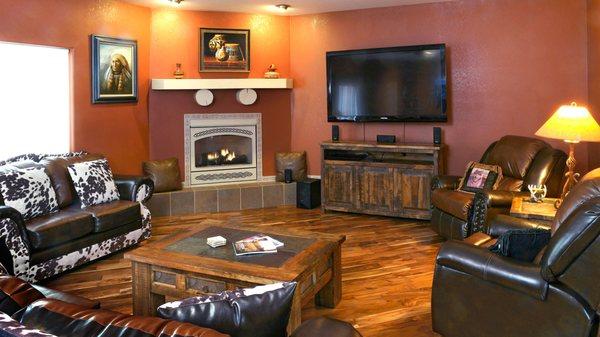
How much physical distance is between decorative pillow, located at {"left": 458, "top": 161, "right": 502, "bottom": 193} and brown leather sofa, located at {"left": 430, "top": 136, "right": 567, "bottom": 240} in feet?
0.29

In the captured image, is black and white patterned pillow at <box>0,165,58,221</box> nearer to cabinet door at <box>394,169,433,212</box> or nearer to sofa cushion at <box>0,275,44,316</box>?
sofa cushion at <box>0,275,44,316</box>

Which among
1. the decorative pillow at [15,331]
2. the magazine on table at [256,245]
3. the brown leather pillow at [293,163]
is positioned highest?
the brown leather pillow at [293,163]

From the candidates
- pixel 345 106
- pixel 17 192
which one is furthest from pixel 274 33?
pixel 17 192

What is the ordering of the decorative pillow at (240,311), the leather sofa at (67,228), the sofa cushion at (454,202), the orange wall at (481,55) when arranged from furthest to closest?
the orange wall at (481,55) → the sofa cushion at (454,202) → the leather sofa at (67,228) → the decorative pillow at (240,311)

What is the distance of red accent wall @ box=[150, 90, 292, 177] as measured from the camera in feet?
21.2

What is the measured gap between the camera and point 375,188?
6.06 m

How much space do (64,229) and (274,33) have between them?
3778 millimetres

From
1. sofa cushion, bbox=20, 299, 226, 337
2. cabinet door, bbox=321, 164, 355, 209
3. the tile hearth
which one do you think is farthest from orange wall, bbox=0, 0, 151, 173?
sofa cushion, bbox=20, 299, 226, 337

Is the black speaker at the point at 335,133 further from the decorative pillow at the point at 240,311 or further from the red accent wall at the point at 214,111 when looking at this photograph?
the decorative pillow at the point at 240,311

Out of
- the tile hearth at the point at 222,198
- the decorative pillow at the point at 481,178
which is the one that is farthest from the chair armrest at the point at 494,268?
the tile hearth at the point at 222,198

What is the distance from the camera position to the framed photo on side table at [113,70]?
564 cm

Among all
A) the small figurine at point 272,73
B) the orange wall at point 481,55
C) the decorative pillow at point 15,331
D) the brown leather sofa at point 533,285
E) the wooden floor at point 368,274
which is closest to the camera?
the decorative pillow at point 15,331

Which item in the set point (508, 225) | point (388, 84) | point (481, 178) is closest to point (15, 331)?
point (508, 225)

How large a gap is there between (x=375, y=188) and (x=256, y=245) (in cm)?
304
